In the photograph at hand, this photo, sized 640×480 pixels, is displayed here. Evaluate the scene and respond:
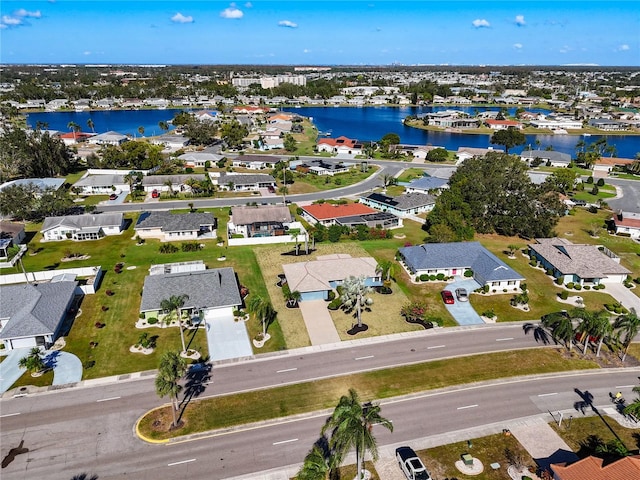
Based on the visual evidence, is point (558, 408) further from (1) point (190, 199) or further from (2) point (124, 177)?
(2) point (124, 177)

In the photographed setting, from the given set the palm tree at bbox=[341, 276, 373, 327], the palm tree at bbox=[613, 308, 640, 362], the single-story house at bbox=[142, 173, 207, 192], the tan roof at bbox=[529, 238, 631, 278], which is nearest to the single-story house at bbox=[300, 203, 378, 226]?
the single-story house at bbox=[142, 173, 207, 192]

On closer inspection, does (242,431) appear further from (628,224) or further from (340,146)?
(340,146)

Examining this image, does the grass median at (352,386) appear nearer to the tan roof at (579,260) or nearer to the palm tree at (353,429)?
the palm tree at (353,429)

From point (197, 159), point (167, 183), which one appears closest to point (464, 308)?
point (167, 183)

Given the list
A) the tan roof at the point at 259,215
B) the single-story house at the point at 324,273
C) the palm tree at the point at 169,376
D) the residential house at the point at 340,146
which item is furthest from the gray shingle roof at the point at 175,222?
the residential house at the point at 340,146

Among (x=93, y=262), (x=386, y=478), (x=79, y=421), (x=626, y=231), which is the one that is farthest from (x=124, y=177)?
(x=626, y=231)

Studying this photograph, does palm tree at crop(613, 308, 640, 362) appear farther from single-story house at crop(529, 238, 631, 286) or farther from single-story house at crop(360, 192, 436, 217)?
single-story house at crop(360, 192, 436, 217)
